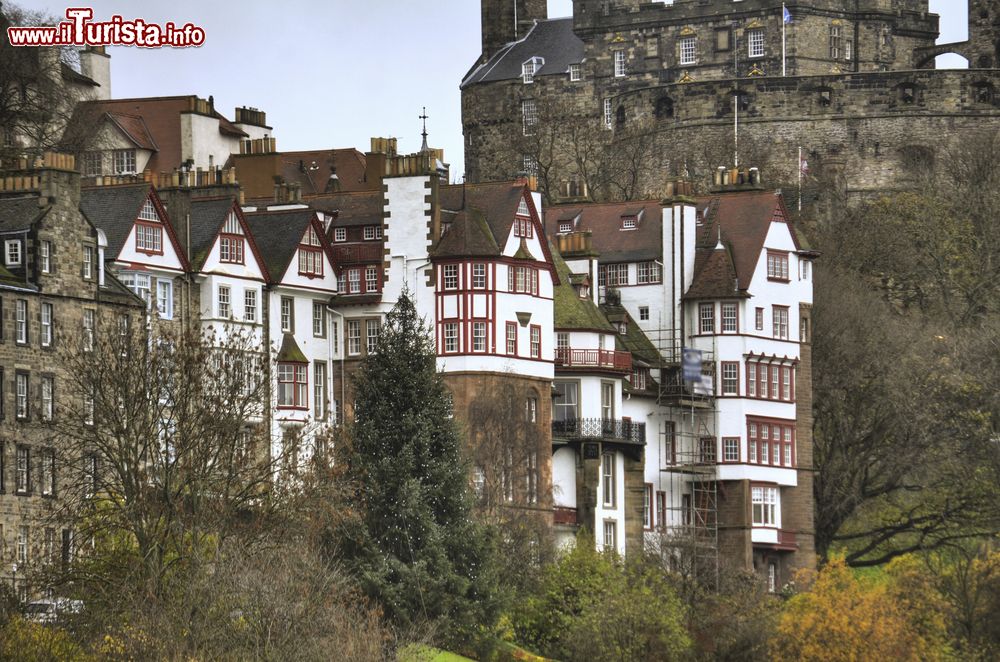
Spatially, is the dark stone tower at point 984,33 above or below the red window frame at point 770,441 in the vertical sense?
above

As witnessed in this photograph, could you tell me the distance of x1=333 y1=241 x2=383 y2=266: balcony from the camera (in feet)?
309

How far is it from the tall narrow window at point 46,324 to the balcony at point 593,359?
21327 millimetres

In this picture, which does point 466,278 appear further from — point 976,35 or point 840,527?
point 976,35

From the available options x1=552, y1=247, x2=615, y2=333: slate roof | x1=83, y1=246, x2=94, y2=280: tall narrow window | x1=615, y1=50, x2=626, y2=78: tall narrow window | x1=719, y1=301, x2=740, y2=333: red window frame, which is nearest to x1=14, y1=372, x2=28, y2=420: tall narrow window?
x1=83, y1=246, x2=94, y2=280: tall narrow window

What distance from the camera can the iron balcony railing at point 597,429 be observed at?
96500 millimetres

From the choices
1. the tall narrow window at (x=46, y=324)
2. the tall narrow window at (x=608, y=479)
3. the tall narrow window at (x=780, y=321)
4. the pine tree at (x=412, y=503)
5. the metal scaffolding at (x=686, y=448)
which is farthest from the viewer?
the tall narrow window at (x=780, y=321)

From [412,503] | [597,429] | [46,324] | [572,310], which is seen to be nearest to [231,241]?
[46,324]

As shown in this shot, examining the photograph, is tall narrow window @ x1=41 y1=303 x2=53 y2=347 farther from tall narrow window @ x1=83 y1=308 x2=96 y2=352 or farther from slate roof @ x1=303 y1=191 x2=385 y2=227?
slate roof @ x1=303 y1=191 x2=385 y2=227

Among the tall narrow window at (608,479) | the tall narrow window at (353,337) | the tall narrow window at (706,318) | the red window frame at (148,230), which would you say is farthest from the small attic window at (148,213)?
the tall narrow window at (706,318)

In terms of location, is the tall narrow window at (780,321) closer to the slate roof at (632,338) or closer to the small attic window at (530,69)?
the slate roof at (632,338)

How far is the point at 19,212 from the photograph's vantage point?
81688 millimetres

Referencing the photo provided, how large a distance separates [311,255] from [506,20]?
248 feet

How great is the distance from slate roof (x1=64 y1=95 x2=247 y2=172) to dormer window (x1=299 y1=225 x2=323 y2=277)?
18.9m

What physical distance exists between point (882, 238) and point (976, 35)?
32140 millimetres
